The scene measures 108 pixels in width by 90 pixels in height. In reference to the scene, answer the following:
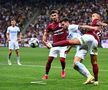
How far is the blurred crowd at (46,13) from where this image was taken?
55.7 m

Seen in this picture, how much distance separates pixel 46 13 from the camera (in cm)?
5984

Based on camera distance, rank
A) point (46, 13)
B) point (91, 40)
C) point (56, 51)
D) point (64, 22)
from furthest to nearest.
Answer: point (46, 13)
point (56, 51)
point (64, 22)
point (91, 40)

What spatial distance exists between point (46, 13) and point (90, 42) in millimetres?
45174

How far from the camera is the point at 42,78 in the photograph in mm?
17344

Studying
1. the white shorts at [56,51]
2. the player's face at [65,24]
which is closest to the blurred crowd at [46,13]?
the white shorts at [56,51]

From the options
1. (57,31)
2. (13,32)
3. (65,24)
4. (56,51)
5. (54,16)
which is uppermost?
(54,16)

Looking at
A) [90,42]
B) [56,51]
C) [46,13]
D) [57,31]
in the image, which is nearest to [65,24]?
[57,31]

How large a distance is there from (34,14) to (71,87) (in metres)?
47.4

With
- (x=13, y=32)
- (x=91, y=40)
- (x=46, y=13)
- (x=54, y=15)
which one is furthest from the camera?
(x=46, y=13)

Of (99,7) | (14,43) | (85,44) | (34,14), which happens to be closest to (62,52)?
(85,44)

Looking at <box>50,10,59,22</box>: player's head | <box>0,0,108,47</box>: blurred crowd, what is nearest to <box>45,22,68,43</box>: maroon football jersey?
<box>50,10,59,22</box>: player's head

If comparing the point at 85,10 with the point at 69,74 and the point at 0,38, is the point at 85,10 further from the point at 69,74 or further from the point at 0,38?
the point at 69,74

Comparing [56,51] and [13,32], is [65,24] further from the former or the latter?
[13,32]

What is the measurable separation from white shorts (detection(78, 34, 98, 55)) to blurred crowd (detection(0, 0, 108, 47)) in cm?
3633
